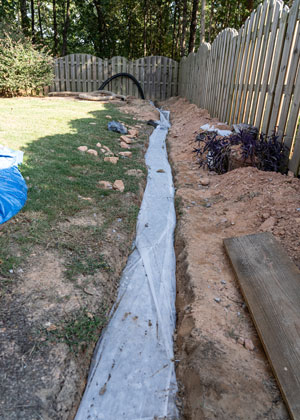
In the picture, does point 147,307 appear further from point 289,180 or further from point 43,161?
point 43,161

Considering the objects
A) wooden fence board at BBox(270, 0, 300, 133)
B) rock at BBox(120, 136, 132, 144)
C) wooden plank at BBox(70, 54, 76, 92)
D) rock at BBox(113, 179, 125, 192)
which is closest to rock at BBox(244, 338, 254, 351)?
rock at BBox(113, 179, 125, 192)

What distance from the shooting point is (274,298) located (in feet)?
6.52

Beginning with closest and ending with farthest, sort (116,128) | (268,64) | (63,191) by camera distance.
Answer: (63,191) < (268,64) < (116,128)

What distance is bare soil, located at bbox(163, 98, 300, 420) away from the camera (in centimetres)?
149

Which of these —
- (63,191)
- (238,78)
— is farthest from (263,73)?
(63,191)

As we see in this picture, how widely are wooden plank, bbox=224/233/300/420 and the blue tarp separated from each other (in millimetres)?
2035

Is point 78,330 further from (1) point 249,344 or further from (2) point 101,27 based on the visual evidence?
(2) point 101,27

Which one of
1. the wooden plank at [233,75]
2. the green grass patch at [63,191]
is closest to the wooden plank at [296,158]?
the green grass patch at [63,191]

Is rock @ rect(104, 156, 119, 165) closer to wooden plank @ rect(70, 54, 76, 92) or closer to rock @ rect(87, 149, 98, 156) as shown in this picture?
rock @ rect(87, 149, 98, 156)

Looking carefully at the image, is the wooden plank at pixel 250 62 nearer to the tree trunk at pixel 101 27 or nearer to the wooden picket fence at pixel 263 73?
the wooden picket fence at pixel 263 73

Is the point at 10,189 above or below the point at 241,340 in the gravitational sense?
above

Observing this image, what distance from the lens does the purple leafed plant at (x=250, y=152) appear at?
150 inches

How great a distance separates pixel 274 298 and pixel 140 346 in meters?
0.95

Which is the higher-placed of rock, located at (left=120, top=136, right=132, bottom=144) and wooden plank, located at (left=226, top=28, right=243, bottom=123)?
wooden plank, located at (left=226, top=28, right=243, bottom=123)
